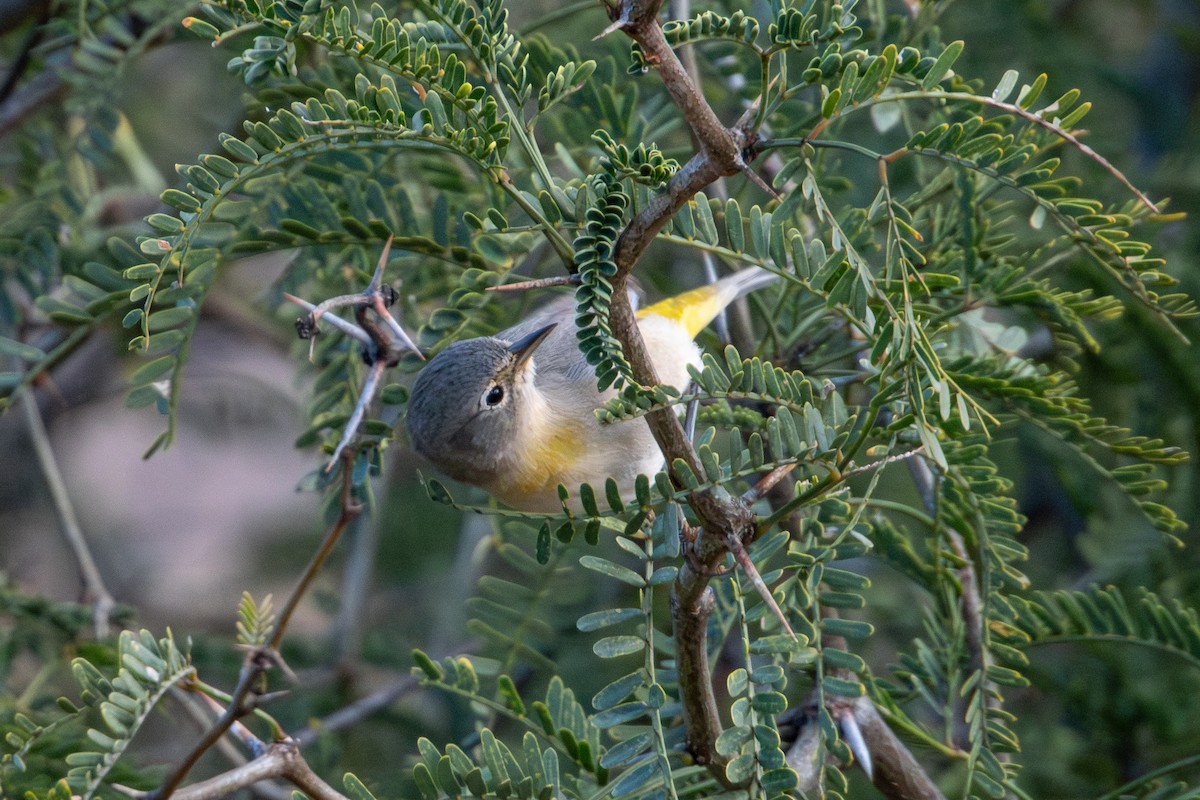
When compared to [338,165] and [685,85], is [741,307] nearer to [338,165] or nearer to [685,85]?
[338,165]

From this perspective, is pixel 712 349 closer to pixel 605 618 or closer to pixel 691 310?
pixel 691 310

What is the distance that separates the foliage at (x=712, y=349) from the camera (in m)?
1.41

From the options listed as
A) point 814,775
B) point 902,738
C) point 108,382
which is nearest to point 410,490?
point 108,382

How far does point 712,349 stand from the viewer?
2.83 metres

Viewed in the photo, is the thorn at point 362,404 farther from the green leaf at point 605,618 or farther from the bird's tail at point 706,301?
the bird's tail at point 706,301

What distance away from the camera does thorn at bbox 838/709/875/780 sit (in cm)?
196

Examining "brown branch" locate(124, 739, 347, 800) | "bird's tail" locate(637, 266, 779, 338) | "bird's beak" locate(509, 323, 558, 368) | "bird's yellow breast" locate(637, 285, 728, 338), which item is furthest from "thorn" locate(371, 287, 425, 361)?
"bird's yellow breast" locate(637, 285, 728, 338)

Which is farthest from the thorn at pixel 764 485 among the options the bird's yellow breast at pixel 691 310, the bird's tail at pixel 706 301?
the bird's yellow breast at pixel 691 310

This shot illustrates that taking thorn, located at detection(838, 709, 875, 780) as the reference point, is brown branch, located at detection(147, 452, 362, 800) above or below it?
above

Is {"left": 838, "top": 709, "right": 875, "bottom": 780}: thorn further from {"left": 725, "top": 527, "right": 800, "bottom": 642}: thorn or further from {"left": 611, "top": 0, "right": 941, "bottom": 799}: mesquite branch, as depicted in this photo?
{"left": 725, "top": 527, "right": 800, "bottom": 642}: thorn

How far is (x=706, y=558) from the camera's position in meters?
1.50

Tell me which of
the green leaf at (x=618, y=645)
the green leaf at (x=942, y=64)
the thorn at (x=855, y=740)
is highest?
the green leaf at (x=942, y=64)

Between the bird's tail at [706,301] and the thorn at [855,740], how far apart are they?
1028 mm

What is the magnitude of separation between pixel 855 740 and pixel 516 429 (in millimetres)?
1092
